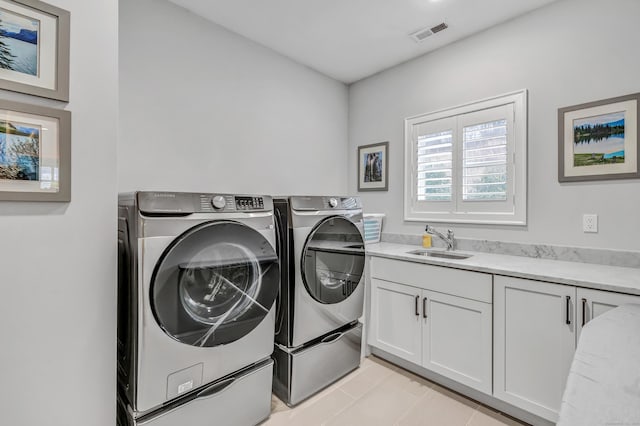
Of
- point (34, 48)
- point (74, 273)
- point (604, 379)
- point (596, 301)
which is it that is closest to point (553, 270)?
point (596, 301)

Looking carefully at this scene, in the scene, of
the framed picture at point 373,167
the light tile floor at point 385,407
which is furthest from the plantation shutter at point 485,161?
the light tile floor at point 385,407

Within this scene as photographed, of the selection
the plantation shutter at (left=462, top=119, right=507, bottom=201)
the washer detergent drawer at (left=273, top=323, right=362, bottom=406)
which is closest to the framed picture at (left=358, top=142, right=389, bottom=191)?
the plantation shutter at (left=462, top=119, right=507, bottom=201)

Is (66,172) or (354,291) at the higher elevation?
(66,172)

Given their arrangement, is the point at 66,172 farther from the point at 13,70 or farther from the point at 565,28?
the point at 565,28

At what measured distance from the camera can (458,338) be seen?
1991mm

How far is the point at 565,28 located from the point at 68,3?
112 inches

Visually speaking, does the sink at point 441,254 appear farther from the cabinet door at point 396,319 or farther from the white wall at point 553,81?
the cabinet door at point 396,319

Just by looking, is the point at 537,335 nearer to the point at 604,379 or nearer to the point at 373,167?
the point at 604,379

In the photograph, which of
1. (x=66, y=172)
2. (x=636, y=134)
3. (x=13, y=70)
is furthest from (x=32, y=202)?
(x=636, y=134)

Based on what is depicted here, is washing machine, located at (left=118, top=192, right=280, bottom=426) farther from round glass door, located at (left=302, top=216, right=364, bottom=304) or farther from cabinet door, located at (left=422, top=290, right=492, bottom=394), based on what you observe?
cabinet door, located at (left=422, top=290, right=492, bottom=394)

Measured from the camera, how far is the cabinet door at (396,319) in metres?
2.21

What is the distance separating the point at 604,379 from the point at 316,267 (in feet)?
4.82

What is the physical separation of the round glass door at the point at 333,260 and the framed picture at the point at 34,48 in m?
1.41

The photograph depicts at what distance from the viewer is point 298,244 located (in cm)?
191
